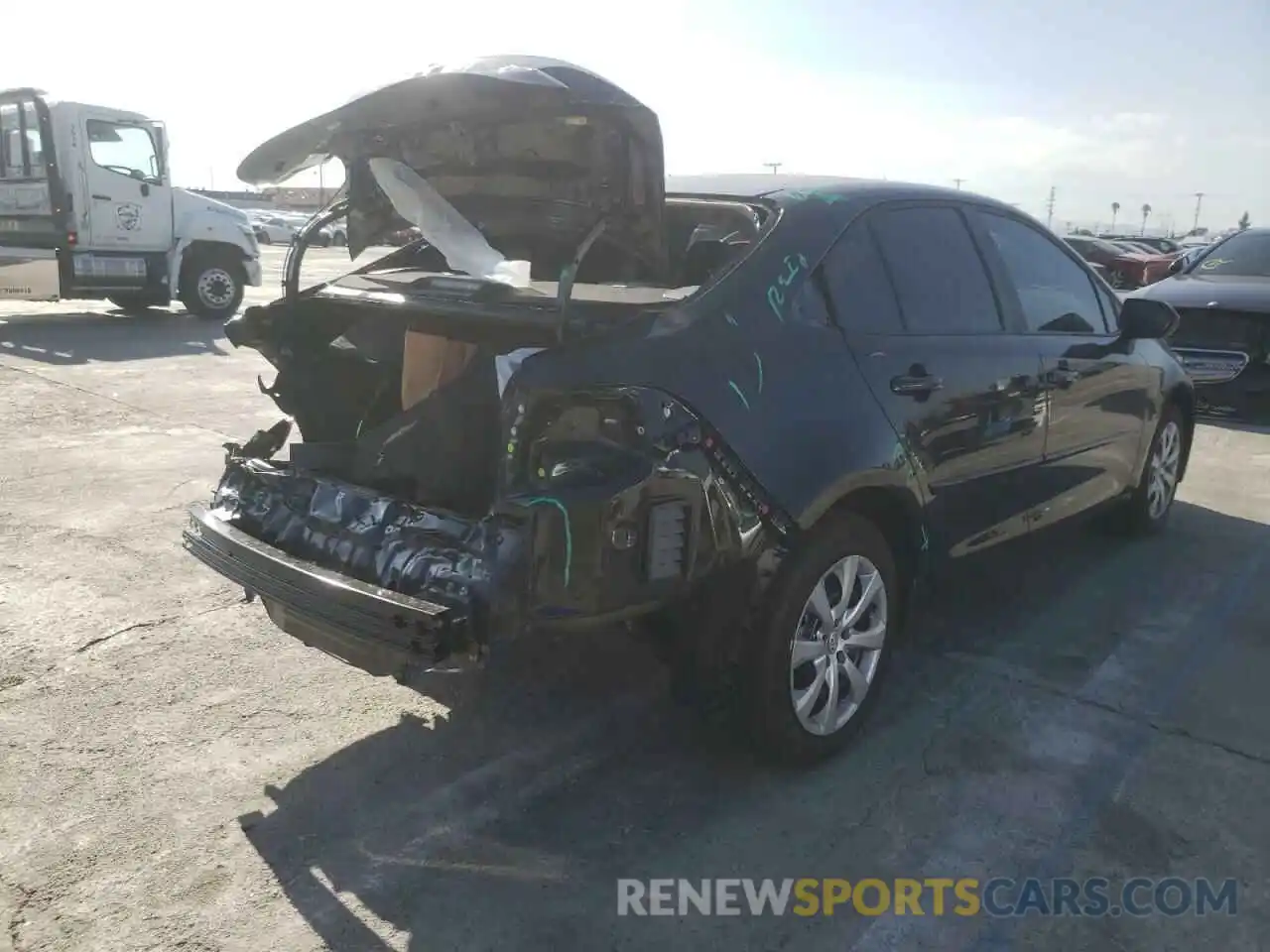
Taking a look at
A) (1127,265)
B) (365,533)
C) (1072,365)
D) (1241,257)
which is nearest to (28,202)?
(365,533)

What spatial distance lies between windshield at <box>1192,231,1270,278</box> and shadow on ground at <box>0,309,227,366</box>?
9953mm

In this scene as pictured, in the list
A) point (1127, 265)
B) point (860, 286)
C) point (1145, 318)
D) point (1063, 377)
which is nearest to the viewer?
point (860, 286)

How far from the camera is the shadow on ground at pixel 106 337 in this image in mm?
11039

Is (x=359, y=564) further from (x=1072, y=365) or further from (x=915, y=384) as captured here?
(x=1072, y=365)

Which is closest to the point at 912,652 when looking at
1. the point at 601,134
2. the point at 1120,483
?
the point at 1120,483

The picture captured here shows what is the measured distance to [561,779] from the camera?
322 cm

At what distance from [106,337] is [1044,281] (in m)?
11.4

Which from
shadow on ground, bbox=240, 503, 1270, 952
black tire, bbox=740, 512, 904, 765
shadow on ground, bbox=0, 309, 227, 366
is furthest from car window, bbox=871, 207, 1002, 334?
shadow on ground, bbox=0, 309, 227, 366

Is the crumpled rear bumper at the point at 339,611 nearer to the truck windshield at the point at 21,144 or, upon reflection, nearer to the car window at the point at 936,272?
the car window at the point at 936,272

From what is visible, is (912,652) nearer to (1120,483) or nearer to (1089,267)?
(1120,483)

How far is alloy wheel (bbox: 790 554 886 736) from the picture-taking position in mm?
3180

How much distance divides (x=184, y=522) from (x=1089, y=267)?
4.72 metres

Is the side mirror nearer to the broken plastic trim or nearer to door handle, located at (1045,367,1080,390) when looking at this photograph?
A: door handle, located at (1045,367,1080,390)

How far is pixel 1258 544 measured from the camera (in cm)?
574
